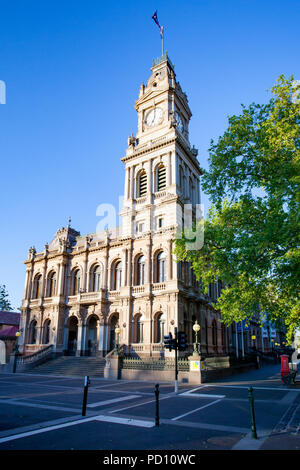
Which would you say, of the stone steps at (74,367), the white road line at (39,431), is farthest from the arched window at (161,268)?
the white road line at (39,431)

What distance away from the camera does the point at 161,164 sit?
34.9m

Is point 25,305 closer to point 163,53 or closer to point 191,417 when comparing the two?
point 191,417

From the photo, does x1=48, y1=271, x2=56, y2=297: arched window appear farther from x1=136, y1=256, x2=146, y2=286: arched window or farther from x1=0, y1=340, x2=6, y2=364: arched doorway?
x1=136, y1=256, x2=146, y2=286: arched window

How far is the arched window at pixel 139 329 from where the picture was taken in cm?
3009

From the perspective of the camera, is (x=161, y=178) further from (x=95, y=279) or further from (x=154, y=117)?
(x=95, y=279)

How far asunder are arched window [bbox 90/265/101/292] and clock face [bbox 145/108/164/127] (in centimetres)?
1843

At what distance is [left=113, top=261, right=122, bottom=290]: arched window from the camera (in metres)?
34.4

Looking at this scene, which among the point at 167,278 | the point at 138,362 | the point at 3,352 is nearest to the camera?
the point at 138,362

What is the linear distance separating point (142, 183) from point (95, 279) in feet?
40.4

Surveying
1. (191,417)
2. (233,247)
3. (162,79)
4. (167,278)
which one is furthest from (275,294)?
(162,79)

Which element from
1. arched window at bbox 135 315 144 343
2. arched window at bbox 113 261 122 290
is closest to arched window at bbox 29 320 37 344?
arched window at bbox 113 261 122 290

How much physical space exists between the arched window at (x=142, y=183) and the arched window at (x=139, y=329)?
13.3m

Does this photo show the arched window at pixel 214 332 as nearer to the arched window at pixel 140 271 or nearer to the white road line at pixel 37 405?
the arched window at pixel 140 271
